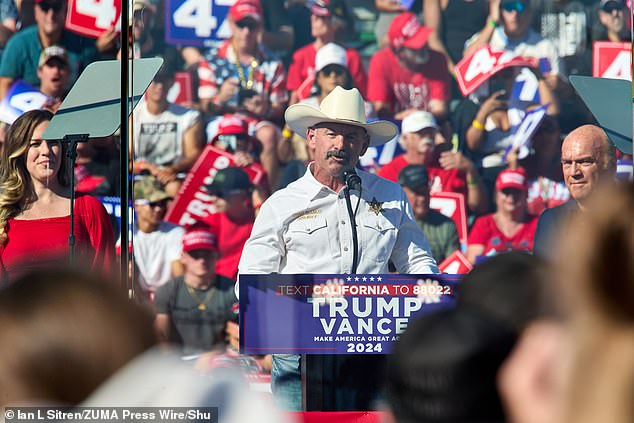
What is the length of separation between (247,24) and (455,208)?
1.17 m

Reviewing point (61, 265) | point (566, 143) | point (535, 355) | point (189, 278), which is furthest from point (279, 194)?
point (535, 355)

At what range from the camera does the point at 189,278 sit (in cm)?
389

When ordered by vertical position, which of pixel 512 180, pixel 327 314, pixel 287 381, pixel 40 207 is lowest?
pixel 287 381

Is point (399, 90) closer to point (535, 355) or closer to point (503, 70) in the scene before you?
point (503, 70)

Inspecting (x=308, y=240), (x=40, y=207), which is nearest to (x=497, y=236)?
(x=308, y=240)

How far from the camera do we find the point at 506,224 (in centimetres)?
391

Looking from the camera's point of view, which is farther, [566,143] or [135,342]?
[566,143]

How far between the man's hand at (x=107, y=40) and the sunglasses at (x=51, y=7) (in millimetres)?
219

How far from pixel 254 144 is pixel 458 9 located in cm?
104

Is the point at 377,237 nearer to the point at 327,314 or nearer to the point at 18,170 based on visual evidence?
the point at 327,314

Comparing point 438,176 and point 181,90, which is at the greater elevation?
point 181,90

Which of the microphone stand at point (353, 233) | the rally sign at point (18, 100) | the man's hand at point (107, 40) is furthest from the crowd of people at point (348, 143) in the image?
the rally sign at point (18, 100)

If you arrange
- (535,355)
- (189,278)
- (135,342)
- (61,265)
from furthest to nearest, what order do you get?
1. (189,278)
2. (61,265)
3. (135,342)
4. (535,355)

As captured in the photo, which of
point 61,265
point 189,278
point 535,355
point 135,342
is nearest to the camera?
point 535,355
